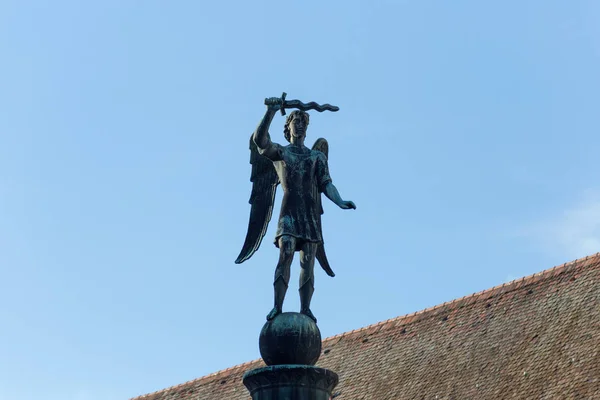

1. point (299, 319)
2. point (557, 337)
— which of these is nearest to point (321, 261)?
point (299, 319)

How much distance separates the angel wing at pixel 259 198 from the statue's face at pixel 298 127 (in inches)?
17.1

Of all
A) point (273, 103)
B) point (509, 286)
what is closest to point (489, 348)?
point (509, 286)

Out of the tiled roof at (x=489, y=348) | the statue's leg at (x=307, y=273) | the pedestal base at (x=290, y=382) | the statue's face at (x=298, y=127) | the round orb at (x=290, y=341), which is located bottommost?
the pedestal base at (x=290, y=382)

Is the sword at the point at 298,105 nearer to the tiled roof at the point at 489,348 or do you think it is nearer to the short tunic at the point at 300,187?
the short tunic at the point at 300,187

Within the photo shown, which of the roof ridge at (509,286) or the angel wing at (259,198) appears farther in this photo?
the roof ridge at (509,286)

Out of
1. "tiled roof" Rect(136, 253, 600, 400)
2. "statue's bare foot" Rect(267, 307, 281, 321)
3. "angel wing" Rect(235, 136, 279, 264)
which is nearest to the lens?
"statue's bare foot" Rect(267, 307, 281, 321)

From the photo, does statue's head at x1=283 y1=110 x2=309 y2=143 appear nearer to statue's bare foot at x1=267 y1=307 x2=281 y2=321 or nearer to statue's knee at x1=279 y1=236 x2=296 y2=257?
statue's knee at x1=279 y1=236 x2=296 y2=257

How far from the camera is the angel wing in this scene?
12555 mm

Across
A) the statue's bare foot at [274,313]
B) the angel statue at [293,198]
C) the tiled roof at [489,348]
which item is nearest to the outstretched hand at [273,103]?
the angel statue at [293,198]

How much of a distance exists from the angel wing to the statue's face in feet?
1.42

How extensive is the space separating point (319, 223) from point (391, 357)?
15.7m

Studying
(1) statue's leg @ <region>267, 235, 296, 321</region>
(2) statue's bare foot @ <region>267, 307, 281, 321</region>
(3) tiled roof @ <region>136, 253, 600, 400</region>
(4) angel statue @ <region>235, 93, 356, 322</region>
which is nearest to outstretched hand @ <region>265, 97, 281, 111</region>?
(4) angel statue @ <region>235, 93, 356, 322</region>

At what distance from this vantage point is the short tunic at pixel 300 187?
469 inches

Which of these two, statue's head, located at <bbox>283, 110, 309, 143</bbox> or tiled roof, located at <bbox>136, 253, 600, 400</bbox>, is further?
tiled roof, located at <bbox>136, 253, 600, 400</bbox>
